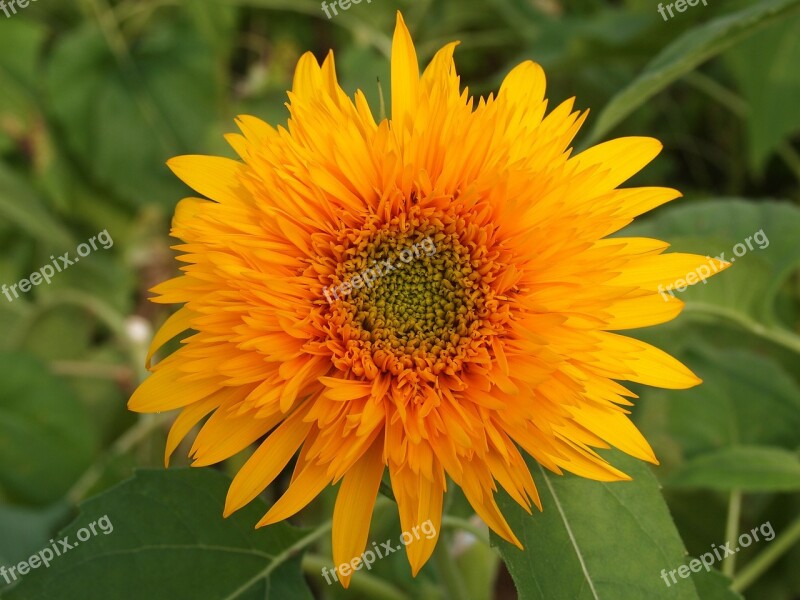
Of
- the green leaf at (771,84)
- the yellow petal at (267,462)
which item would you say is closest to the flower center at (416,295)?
the yellow petal at (267,462)

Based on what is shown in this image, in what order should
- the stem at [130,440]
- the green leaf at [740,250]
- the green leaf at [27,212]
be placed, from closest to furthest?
1. the green leaf at [740,250]
2. the stem at [130,440]
3. the green leaf at [27,212]

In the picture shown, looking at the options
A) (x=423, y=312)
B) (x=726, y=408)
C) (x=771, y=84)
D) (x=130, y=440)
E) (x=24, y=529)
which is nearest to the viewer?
(x=423, y=312)

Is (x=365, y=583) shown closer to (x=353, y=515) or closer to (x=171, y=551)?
(x=171, y=551)

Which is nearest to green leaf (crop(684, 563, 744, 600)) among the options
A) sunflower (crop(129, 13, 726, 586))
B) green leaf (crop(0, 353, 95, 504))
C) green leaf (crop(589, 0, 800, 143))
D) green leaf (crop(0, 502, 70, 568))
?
sunflower (crop(129, 13, 726, 586))

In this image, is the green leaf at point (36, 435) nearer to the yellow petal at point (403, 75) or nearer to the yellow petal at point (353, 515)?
the yellow petal at point (353, 515)

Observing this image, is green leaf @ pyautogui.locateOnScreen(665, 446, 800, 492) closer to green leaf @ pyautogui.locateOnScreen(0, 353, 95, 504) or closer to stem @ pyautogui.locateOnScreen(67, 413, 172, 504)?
stem @ pyautogui.locateOnScreen(67, 413, 172, 504)

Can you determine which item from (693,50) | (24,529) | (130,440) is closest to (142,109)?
(130,440)

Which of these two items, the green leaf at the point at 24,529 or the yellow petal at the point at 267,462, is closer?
the yellow petal at the point at 267,462
